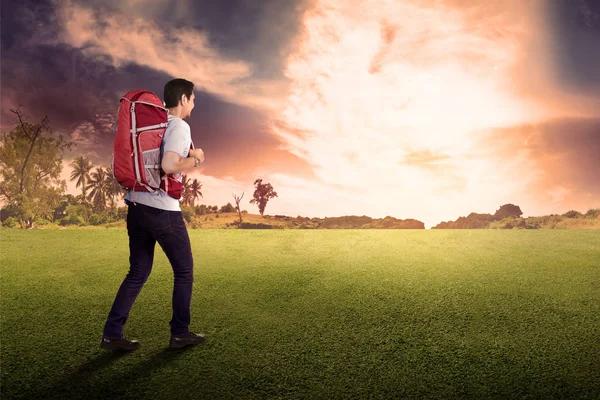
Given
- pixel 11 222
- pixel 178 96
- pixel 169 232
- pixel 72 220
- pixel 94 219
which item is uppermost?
pixel 178 96

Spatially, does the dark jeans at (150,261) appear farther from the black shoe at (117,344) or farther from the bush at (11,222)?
the bush at (11,222)

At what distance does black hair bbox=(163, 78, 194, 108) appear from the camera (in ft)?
13.6

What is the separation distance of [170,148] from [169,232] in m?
0.70

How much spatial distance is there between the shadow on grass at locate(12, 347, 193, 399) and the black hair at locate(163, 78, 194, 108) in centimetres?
220

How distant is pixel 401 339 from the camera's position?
14.9ft

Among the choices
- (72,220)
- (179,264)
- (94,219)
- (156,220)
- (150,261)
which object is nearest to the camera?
(156,220)

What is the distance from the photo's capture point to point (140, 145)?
3.86 metres

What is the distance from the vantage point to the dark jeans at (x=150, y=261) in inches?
158

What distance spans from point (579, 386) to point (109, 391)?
3.44 meters

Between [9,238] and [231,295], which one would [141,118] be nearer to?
[231,295]

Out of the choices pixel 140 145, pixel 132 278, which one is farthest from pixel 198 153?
pixel 132 278

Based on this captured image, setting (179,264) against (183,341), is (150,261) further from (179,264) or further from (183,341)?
(183,341)

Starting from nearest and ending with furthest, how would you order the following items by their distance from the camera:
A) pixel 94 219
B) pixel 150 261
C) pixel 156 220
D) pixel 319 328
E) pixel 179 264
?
pixel 156 220 → pixel 179 264 → pixel 150 261 → pixel 319 328 → pixel 94 219

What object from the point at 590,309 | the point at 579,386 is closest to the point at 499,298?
the point at 590,309
